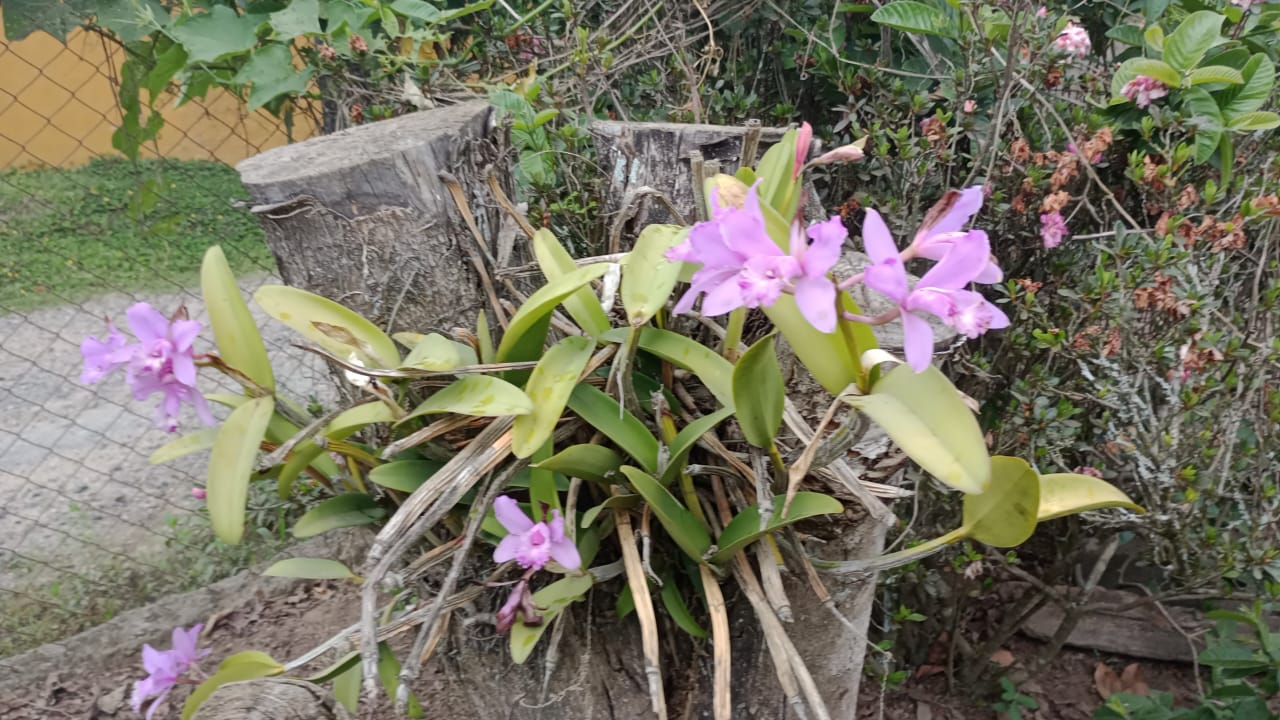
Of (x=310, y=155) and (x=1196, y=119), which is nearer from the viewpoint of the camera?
(x=310, y=155)

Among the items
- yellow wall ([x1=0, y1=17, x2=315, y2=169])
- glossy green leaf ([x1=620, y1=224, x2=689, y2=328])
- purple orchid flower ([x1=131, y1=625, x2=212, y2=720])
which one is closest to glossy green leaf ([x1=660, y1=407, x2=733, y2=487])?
glossy green leaf ([x1=620, y1=224, x2=689, y2=328])

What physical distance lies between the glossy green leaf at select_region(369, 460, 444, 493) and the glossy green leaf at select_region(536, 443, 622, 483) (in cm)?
15

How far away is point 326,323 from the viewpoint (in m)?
0.82

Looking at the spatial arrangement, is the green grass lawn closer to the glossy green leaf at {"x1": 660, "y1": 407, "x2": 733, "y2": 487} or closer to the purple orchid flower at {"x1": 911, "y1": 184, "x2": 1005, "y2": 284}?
the glossy green leaf at {"x1": 660, "y1": 407, "x2": 733, "y2": 487}

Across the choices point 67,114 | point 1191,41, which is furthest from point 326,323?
point 67,114

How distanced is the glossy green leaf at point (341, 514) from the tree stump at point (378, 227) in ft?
0.69

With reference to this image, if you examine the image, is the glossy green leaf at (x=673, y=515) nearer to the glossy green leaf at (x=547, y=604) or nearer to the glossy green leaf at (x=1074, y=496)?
the glossy green leaf at (x=547, y=604)

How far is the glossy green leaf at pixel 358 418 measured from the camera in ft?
2.65

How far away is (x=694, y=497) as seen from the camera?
88cm

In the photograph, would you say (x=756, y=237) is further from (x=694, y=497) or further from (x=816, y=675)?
(x=816, y=675)

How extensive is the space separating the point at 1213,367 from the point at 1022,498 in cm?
78

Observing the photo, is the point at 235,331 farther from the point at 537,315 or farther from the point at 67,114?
the point at 67,114

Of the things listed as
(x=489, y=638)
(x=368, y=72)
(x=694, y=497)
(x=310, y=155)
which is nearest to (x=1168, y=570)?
(x=694, y=497)

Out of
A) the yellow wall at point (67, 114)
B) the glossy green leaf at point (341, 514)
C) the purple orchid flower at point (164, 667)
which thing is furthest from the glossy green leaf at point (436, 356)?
the yellow wall at point (67, 114)
